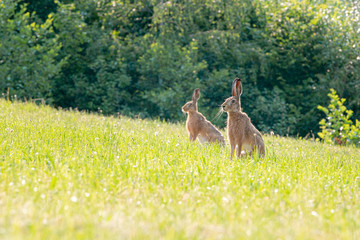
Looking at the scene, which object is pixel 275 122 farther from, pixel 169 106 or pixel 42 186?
pixel 42 186

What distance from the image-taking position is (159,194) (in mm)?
4500

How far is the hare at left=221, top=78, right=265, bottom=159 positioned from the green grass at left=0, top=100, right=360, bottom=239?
30cm

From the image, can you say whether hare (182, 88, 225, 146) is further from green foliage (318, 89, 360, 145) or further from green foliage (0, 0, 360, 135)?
green foliage (0, 0, 360, 135)

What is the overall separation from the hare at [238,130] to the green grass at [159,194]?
0.30 meters

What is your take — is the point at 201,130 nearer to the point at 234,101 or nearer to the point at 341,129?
the point at 234,101

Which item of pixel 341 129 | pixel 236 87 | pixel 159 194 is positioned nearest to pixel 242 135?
pixel 236 87

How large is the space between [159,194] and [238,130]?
2949 millimetres

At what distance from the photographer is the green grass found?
10.9 feet

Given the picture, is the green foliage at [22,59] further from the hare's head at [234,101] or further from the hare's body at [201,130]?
the hare's head at [234,101]

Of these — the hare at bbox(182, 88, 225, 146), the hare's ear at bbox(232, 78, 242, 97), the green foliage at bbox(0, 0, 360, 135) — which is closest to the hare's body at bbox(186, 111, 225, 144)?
the hare at bbox(182, 88, 225, 146)

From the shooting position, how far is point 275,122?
19.2 m

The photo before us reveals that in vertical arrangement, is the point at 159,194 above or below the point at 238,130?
below

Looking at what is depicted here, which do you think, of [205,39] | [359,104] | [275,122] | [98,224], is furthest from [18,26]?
[98,224]

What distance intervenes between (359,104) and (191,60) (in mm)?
7232
